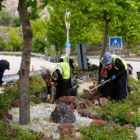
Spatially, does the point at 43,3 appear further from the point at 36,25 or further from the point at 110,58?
the point at 36,25

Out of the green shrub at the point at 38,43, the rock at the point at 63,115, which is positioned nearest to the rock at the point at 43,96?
the rock at the point at 63,115

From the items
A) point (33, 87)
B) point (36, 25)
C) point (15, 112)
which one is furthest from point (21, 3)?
point (36, 25)

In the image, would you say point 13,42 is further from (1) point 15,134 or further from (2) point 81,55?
(1) point 15,134

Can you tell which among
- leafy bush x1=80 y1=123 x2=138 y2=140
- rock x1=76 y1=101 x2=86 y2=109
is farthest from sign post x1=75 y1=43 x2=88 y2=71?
leafy bush x1=80 y1=123 x2=138 y2=140

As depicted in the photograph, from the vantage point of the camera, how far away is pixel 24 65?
3967 mm

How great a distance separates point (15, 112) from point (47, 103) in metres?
1.23

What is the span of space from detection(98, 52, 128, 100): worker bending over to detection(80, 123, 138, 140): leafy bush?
2126 mm

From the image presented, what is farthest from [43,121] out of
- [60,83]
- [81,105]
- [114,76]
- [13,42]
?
[13,42]

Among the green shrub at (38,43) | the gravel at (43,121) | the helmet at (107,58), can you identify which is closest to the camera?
the gravel at (43,121)

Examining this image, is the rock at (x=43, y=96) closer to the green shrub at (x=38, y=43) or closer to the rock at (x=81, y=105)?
the rock at (x=81, y=105)

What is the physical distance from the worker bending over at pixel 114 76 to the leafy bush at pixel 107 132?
2.13 m

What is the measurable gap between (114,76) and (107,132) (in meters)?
2.51

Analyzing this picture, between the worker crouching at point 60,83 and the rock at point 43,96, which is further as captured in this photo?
the rock at point 43,96

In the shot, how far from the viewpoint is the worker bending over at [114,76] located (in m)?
5.84
